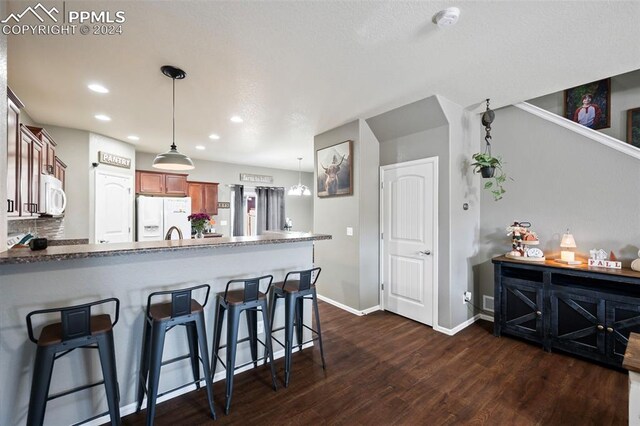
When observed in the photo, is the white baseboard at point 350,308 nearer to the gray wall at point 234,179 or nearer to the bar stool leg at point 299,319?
the bar stool leg at point 299,319

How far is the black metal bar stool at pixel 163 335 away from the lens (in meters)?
1.66

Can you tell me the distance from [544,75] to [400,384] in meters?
3.00

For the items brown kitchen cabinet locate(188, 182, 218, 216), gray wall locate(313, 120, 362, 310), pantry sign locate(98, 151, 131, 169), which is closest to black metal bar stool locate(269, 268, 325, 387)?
gray wall locate(313, 120, 362, 310)

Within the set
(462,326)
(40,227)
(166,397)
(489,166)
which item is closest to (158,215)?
(40,227)

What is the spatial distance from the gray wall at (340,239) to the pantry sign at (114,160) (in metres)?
3.51

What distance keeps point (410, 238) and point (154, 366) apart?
2.96 m

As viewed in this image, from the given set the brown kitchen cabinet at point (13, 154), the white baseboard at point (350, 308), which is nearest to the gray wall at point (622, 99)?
the white baseboard at point (350, 308)

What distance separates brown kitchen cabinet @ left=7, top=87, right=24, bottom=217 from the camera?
1861 mm

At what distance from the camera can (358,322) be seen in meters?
3.45

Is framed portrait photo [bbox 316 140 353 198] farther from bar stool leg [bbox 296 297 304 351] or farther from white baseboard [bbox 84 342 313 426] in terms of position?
white baseboard [bbox 84 342 313 426]

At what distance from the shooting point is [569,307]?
2596 mm

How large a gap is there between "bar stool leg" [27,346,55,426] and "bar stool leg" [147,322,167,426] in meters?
0.46

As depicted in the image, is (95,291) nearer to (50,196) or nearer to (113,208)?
(50,196)

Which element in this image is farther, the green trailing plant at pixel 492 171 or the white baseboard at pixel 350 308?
the white baseboard at pixel 350 308
